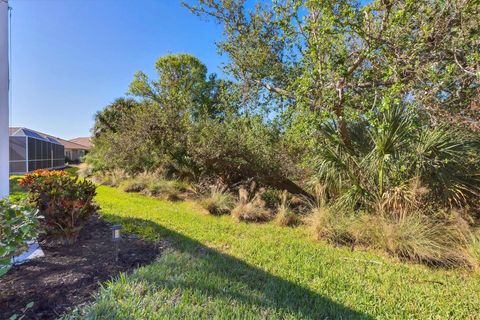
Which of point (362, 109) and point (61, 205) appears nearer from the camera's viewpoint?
point (61, 205)

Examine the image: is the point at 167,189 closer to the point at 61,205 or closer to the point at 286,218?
the point at 286,218

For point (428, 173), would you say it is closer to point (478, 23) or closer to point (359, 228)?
point (359, 228)

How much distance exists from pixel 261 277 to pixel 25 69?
10.2 m

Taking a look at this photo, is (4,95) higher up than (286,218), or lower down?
higher up

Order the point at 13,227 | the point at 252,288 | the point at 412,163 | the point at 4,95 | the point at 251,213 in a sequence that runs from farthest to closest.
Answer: the point at 251,213 → the point at 412,163 → the point at 4,95 → the point at 252,288 → the point at 13,227

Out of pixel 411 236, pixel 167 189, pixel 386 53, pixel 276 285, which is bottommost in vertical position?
pixel 276 285

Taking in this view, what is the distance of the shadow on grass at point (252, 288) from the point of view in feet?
8.59

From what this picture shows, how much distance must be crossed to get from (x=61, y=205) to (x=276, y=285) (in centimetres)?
348

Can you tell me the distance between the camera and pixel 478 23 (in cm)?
445

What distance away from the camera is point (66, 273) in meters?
3.22

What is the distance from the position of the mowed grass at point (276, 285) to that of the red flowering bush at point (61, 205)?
109cm

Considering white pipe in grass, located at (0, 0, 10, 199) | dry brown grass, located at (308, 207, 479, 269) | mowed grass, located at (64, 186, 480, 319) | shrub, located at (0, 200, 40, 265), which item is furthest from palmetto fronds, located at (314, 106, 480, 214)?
white pipe in grass, located at (0, 0, 10, 199)

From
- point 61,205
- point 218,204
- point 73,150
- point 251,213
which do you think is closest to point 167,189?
point 218,204

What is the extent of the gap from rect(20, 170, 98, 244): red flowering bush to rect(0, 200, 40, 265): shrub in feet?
4.50
